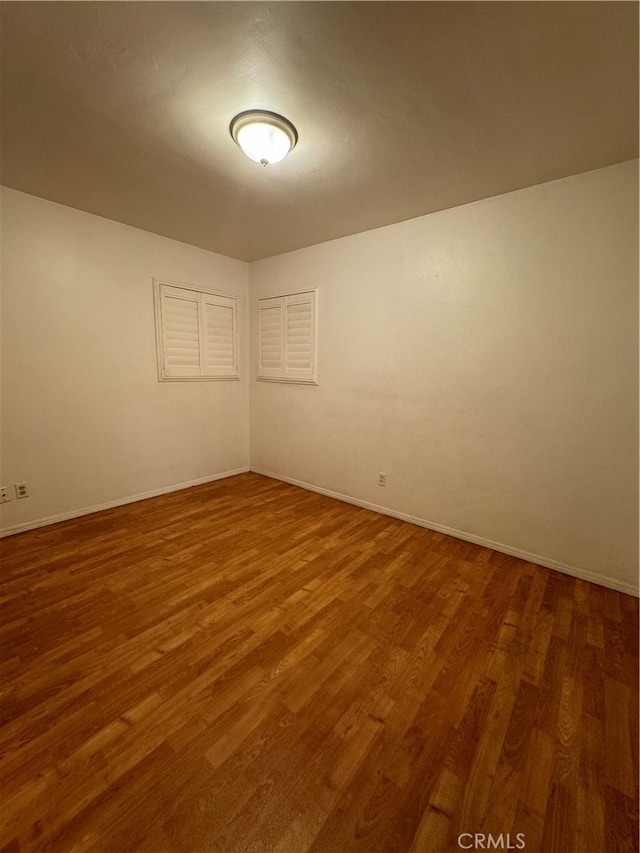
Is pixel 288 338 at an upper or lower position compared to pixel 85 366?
upper

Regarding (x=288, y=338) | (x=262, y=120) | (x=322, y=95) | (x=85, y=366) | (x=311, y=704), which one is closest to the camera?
(x=311, y=704)

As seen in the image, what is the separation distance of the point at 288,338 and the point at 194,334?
1.03 m

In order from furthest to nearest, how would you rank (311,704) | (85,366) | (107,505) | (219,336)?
1. (219,336)
2. (107,505)
3. (85,366)
4. (311,704)

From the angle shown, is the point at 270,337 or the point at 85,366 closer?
the point at 85,366

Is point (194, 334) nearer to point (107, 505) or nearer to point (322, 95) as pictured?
point (107, 505)

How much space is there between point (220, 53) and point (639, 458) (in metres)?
2.96

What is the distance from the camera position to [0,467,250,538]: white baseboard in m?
2.67

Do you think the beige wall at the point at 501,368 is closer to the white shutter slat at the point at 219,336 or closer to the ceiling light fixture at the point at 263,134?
the white shutter slat at the point at 219,336

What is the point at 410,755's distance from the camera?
46.4 inches

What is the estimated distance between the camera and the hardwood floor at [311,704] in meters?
0.99

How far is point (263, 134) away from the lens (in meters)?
1.69
